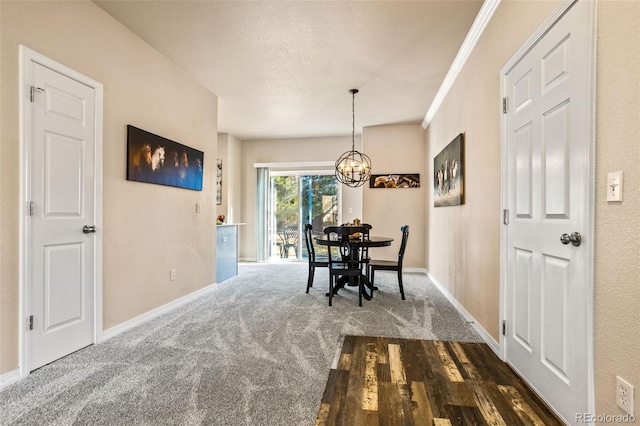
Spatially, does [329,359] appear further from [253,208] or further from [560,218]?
[253,208]

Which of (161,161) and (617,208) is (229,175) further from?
(617,208)

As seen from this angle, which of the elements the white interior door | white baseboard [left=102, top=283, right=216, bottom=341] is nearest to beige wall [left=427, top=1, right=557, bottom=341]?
the white interior door

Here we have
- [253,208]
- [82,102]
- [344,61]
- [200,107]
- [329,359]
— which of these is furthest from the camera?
[253,208]

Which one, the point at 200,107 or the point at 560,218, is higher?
the point at 200,107

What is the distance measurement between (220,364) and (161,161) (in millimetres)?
2180

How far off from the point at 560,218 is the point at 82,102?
327 centimetres

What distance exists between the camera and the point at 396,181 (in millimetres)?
5703

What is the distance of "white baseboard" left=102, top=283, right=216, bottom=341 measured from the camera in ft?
8.51

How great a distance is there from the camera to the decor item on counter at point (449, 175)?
3.18 m

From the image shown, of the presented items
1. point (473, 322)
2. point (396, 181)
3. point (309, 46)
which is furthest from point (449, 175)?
point (309, 46)

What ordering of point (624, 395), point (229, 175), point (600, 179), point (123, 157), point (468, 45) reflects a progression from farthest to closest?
point (229, 175) < point (468, 45) < point (123, 157) < point (600, 179) < point (624, 395)

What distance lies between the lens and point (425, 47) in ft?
9.95

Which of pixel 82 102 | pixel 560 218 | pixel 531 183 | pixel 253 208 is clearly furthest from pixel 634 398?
pixel 253 208

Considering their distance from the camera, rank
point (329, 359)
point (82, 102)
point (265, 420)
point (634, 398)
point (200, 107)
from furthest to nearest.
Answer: point (200, 107) → point (82, 102) → point (329, 359) → point (265, 420) → point (634, 398)
